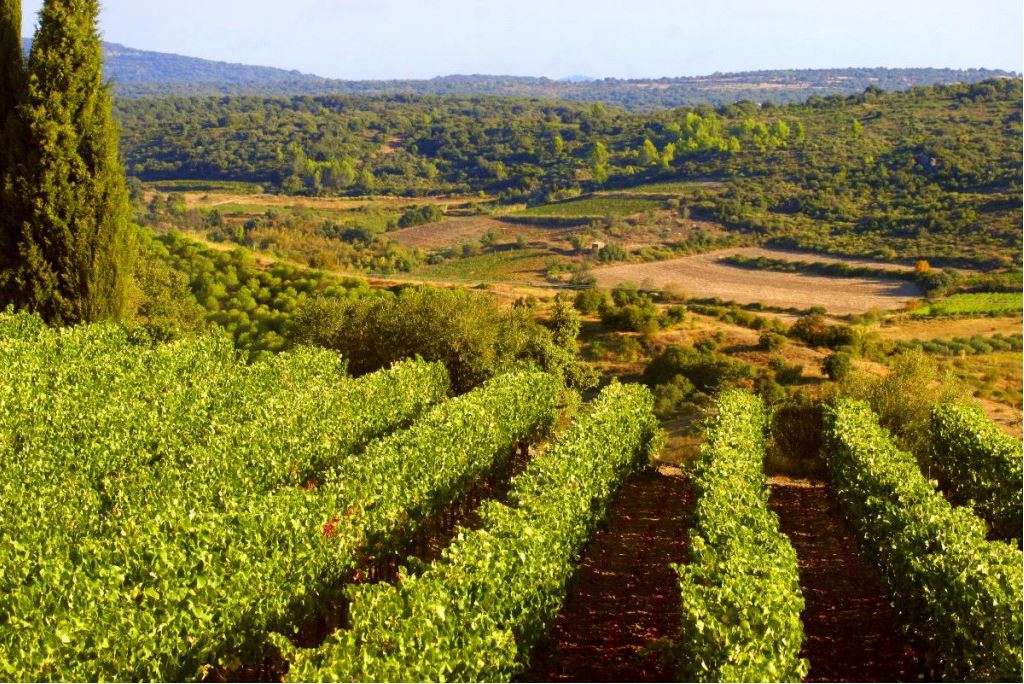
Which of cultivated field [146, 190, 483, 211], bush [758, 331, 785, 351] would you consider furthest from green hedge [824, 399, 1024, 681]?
cultivated field [146, 190, 483, 211]

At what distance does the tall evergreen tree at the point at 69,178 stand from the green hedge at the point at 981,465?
19.9m

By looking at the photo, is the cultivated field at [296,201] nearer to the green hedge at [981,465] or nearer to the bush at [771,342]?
the bush at [771,342]

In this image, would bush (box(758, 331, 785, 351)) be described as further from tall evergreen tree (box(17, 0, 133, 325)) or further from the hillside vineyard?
tall evergreen tree (box(17, 0, 133, 325))

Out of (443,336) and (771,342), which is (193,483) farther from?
(771,342)

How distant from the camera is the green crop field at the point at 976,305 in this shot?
5834 centimetres

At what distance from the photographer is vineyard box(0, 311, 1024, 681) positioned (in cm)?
941

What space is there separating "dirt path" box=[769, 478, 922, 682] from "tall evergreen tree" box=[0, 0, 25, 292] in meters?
19.0

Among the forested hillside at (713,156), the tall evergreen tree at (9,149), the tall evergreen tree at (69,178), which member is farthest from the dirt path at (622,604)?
the forested hillside at (713,156)

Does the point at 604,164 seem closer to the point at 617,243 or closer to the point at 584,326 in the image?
the point at 617,243

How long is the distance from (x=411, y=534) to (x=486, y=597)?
12.8 ft

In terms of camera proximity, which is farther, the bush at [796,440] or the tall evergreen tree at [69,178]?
the bush at [796,440]

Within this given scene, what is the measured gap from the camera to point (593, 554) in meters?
15.8

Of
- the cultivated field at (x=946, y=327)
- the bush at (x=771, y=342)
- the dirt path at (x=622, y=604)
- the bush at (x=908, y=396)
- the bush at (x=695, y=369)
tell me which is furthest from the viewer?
the cultivated field at (x=946, y=327)

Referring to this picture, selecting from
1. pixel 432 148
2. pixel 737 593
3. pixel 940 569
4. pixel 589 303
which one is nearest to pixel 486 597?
pixel 737 593
